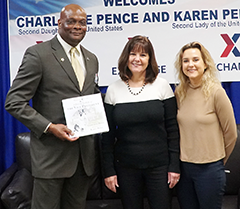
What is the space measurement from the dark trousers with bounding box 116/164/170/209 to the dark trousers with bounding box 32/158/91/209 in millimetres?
261

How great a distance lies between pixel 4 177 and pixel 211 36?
7.45 feet

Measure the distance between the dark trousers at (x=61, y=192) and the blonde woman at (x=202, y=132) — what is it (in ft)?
2.13

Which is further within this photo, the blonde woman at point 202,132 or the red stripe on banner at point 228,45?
the red stripe on banner at point 228,45

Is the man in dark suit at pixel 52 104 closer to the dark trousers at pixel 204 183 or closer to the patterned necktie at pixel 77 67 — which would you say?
the patterned necktie at pixel 77 67

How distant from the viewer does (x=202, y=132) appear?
1.71 metres

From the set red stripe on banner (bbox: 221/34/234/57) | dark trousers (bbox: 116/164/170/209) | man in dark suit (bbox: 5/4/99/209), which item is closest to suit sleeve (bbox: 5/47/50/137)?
man in dark suit (bbox: 5/4/99/209)

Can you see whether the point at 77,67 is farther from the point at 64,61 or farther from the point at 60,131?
the point at 60,131

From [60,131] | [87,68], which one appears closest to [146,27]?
[87,68]

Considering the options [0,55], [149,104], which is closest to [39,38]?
[0,55]

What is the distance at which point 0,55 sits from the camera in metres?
2.78

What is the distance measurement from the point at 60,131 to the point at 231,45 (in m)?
2.00

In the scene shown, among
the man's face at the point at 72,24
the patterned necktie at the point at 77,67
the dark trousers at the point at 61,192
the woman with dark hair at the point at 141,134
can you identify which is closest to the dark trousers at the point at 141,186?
the woman with dark hair at the point at 141,134

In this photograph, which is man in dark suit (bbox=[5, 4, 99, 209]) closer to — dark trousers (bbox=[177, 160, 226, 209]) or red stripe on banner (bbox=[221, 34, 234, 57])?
dark trousers (bbox=[177, 160, 226, 209])

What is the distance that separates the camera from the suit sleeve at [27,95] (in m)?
1.42
